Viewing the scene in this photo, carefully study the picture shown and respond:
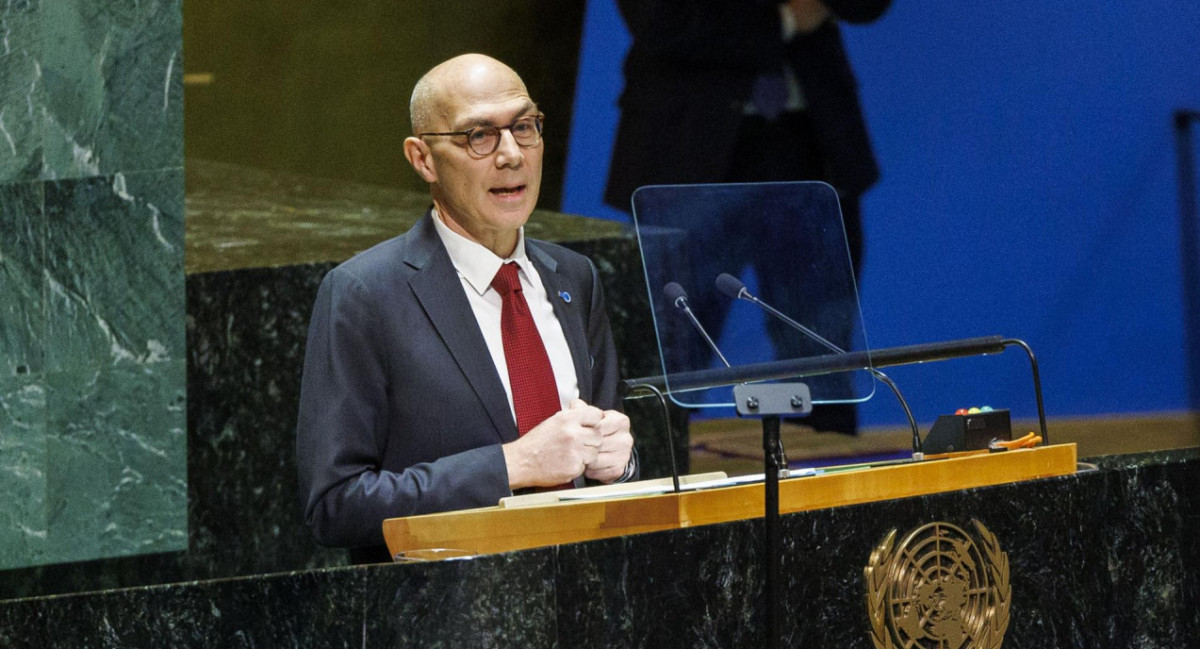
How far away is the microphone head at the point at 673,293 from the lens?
2.46 m

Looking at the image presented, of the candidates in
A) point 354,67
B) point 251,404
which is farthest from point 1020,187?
point 251,404

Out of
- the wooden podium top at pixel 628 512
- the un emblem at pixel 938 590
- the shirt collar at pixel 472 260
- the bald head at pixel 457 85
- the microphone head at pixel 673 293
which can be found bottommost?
the un emblem at pixel 938 590

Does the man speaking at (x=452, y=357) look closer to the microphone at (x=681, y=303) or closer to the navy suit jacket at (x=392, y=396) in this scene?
the navy suit jacket at (x=392, y=396)

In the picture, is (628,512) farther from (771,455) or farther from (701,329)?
(701,329)

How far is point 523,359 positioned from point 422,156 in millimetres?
400

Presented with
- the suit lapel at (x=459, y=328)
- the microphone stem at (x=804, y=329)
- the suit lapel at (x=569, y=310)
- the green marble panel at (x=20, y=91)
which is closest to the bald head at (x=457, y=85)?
the suit lapel at (x=459, y=328)

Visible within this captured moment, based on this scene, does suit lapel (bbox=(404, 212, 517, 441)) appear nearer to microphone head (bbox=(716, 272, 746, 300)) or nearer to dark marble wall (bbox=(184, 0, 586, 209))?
A: microphone head (bbox=(716, 272, 746, 300))

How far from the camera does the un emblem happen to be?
2.23 m

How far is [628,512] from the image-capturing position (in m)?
2.12

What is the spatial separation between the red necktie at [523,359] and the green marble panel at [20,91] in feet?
7.28

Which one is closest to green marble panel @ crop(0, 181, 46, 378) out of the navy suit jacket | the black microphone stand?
the navy suit jacket

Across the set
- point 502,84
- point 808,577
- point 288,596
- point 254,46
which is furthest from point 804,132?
point 288,596

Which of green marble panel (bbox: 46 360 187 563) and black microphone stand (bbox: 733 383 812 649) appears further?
green marble panel (bbox: 46 360 187 563)

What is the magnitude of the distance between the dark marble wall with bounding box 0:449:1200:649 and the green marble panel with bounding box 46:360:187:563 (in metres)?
2.10
